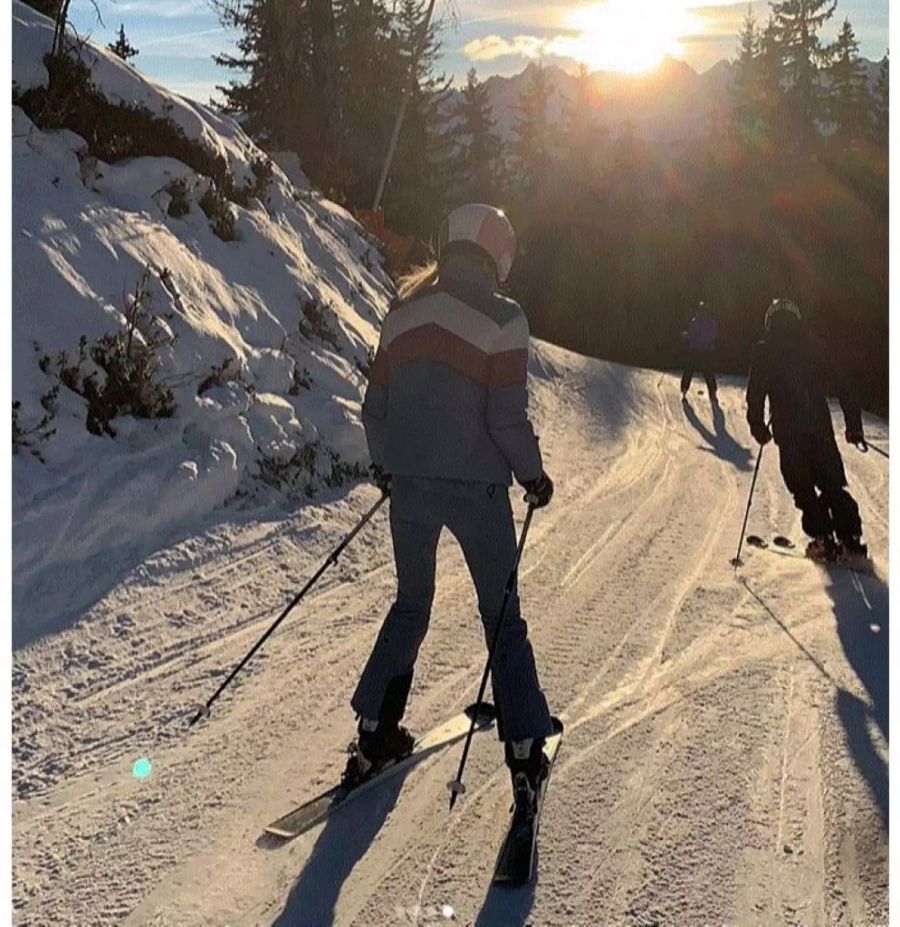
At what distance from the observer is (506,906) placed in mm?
3051

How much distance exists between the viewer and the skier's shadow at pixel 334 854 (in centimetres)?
301

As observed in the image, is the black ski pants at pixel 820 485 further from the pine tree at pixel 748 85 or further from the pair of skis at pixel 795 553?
the pine tree at pixel 748 85

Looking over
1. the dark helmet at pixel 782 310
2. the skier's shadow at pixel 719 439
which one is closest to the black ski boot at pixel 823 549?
the dark helmet at pixel 782 310

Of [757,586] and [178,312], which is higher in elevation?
[178,312]

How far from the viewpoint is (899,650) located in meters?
4.58

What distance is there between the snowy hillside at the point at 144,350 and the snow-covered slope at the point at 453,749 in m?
0.43

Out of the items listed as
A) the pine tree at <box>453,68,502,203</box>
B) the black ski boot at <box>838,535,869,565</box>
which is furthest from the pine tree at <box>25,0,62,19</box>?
the pine tree at <box>453,68,502,203</box>

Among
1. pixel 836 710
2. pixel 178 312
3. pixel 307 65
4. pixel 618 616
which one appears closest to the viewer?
pixel 836 710

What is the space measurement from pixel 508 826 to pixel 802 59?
101 ft

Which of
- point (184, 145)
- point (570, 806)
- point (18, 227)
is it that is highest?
point (184, 145)

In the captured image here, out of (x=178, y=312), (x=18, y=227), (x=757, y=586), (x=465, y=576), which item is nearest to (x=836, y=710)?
(x=757, y=586)

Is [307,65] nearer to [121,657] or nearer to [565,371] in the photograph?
[565,371]

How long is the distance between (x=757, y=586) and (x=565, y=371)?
30.2ft

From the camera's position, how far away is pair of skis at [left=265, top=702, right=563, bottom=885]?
321cm
